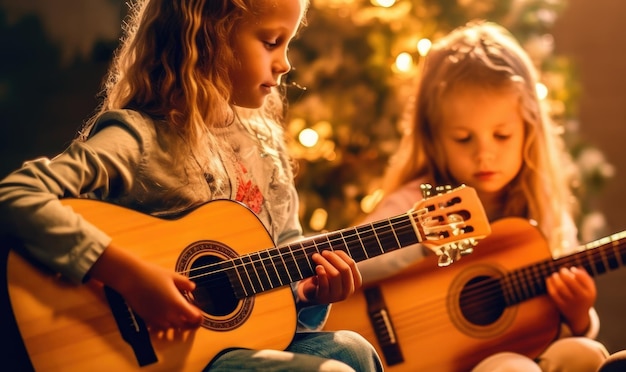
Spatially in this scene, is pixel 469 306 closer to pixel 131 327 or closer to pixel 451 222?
pixel 451 222

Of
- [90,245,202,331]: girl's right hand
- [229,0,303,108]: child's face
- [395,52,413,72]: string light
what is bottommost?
[395,52,413,72]: string light

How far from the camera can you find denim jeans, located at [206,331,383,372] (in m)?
1.24

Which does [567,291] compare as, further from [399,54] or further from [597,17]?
[597,17]

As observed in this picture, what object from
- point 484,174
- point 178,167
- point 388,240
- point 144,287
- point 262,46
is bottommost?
point 484,174

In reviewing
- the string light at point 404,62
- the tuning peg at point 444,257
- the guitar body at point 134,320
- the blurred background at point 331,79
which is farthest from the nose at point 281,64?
the string light at point 404,62

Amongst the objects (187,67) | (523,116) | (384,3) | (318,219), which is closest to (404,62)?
(384,3)

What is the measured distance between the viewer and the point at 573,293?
5.75ft

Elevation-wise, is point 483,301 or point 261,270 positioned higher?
point 261,270

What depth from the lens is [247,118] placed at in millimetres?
1619

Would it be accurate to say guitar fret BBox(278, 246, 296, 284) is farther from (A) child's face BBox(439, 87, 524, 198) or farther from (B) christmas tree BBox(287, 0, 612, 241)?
(B) christmas tree BBox(287, 0, 612, 241)

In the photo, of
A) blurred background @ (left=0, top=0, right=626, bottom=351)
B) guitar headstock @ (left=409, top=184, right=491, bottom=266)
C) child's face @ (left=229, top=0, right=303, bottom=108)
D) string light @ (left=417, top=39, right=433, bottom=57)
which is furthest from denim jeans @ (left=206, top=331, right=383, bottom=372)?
string light @ (left=417, top=39, right=433, bottom=57)

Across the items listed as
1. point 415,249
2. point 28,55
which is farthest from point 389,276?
point 28,55

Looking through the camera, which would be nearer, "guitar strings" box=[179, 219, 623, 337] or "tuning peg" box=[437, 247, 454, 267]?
"tuning peg" box=[437, 247, 454, 267]

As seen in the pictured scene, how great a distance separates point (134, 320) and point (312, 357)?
0.27 meters
